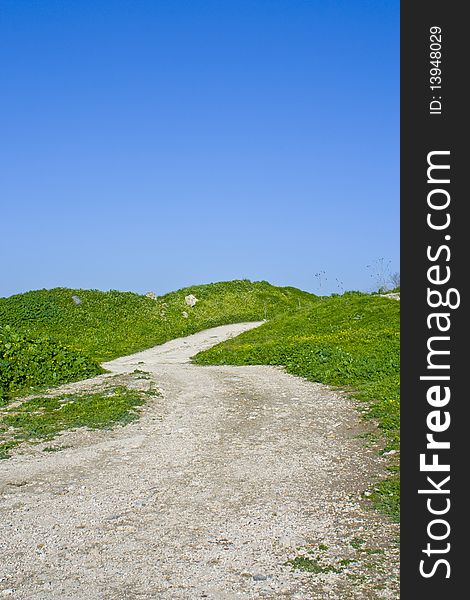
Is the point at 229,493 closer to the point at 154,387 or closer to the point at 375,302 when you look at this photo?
the point at 154,387

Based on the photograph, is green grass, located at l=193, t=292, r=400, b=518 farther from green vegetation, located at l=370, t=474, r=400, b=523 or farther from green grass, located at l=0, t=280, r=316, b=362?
green grass, located at l=0, t=280, r=316, b=362

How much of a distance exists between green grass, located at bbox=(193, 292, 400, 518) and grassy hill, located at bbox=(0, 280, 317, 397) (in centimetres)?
545

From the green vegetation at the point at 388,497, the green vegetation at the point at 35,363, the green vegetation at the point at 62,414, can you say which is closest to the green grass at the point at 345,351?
the green vegetation at the point at 388,497

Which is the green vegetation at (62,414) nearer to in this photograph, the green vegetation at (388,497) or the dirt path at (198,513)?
the dirt path at (198,513)

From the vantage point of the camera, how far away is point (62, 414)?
1625 centimetres

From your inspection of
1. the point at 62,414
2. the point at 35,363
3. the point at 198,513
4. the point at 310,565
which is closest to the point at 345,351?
the point at 35,363

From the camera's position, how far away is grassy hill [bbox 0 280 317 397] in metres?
37.9

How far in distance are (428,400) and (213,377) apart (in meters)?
18.3

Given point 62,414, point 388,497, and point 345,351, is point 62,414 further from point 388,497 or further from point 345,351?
point 345,351

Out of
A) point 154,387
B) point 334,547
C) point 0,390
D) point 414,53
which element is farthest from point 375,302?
point 414,53

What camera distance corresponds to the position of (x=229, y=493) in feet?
32.6

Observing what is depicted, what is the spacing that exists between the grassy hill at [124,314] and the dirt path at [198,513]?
1113cm

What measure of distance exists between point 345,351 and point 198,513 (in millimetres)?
17562

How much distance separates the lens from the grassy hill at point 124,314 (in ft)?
124
